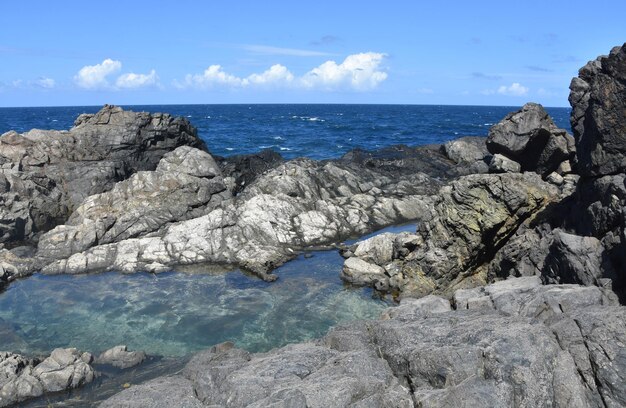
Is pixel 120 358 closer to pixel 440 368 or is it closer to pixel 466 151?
pixel 440 368

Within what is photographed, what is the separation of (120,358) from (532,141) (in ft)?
95.5

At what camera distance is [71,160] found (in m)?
44.8

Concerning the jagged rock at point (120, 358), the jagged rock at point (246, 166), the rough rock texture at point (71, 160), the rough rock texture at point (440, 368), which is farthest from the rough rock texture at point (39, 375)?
the jagged rock at point (246, 166)

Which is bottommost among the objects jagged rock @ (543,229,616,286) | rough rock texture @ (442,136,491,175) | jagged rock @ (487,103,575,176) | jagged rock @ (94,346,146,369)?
jagged rock @ (94,346,146,369)

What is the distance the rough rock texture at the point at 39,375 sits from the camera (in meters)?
19.1

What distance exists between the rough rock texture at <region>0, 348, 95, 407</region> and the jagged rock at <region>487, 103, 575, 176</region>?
29416mm

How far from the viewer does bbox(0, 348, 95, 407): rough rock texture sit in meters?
19.1

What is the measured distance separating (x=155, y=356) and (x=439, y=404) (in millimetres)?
14282

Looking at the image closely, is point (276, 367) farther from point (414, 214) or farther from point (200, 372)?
point (414, 214)

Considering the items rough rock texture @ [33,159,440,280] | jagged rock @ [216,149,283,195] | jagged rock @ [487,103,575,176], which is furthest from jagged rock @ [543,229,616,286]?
jagged rock @ [216,149,283,195]

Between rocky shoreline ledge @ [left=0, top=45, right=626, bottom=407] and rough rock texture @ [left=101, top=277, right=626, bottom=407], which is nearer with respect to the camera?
rough rock texture @ [left=101, top=277, right=626, bottom=407]

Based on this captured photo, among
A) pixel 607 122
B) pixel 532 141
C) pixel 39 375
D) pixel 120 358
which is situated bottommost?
pixel 120 358

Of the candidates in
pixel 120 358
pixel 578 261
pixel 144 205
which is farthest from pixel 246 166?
pixel 578 261

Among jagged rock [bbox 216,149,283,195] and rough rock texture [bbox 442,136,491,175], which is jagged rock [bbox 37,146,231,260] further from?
rough rock texture [bbox 442,136,491,175]
